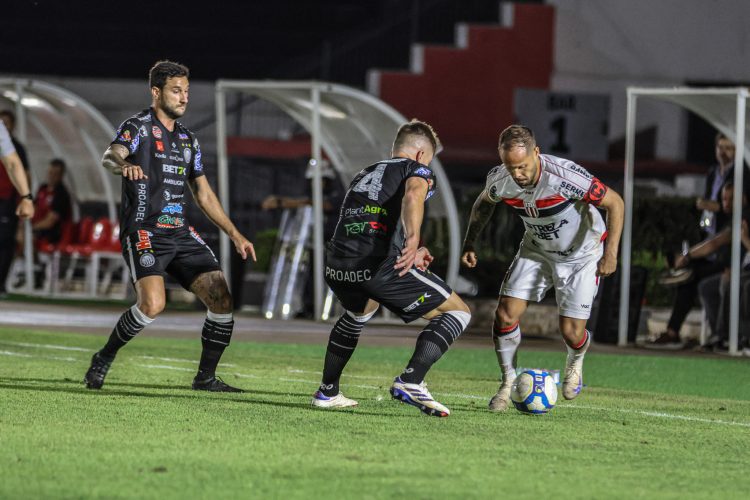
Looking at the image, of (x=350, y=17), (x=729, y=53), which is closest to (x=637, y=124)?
(x=729, y=53)

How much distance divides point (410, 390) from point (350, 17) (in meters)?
25.5

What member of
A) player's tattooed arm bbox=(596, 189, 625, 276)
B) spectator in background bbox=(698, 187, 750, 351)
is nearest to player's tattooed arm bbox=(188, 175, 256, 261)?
player's tattooed arm bbox=(596, 189, 625, 276)

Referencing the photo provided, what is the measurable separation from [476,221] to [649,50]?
20.6m

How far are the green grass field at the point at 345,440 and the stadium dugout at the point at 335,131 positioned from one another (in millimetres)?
6231

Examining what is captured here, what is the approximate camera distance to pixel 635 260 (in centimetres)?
1884

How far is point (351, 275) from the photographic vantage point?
8.61m

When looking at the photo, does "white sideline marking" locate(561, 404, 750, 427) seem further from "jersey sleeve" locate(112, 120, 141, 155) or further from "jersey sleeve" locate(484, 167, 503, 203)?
"jersey sleeve" locate(112, 120, 141, 155)

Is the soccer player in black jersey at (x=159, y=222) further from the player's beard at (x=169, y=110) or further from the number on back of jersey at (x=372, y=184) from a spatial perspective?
the number on back of jersey at (x=372, y=184)

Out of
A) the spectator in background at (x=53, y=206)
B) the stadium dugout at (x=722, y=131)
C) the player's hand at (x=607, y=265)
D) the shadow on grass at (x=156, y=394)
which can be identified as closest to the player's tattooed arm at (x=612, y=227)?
A: the player's hand at (x=607, y=265)

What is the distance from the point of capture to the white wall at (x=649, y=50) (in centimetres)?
2884

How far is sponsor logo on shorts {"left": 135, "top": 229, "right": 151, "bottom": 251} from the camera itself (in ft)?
31.3

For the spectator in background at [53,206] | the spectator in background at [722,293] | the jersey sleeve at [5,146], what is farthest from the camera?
the spectator in background at [53,206]

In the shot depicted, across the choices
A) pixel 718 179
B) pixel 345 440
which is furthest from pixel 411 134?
pixel 718 179

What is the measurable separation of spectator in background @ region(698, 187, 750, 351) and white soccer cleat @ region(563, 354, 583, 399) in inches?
238
